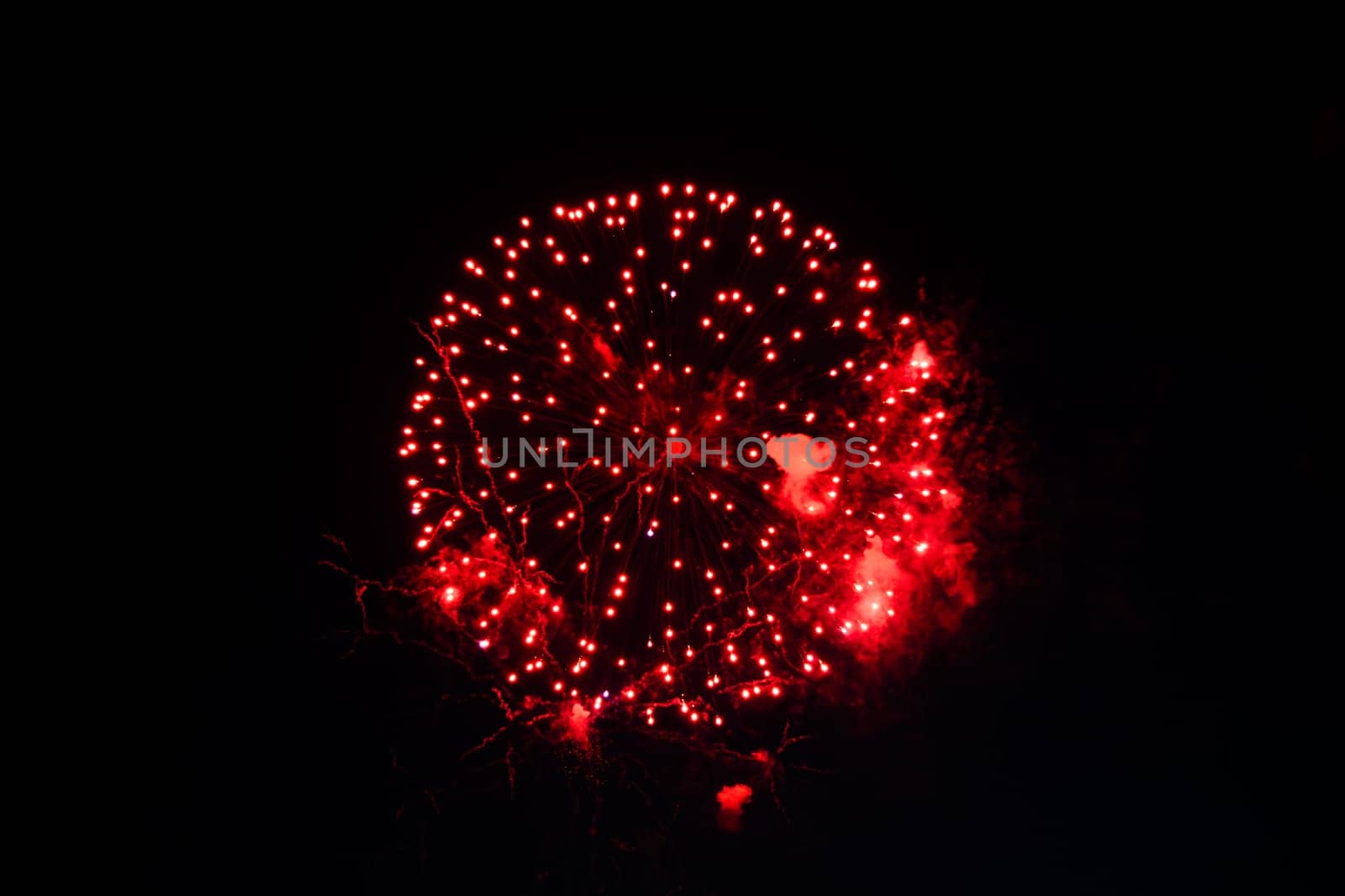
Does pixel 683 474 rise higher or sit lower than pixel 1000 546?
higher

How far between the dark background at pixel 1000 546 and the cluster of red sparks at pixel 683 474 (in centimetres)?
17

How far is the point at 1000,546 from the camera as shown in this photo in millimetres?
2250

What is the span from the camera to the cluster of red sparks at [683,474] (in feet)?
7.47

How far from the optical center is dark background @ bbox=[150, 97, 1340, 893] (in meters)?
2.10

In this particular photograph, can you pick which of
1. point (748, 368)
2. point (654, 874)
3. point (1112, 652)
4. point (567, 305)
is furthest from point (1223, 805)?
point (567, 305)

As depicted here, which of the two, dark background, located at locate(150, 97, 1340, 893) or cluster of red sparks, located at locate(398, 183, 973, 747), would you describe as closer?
dark background, located at locate(150, 97, 1340, 893)

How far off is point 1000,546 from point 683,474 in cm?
116

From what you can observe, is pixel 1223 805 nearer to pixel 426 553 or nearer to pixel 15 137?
pixel 426 553

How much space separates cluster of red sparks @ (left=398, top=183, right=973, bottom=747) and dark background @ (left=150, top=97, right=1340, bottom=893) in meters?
0.17

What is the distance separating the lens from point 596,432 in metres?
2.34

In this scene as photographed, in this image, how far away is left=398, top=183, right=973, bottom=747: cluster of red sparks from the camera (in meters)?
2.28

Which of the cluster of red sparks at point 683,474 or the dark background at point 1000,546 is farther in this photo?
the cluster of red sparks at point 683,474

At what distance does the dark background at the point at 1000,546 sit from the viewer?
210 cm

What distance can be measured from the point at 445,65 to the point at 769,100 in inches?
48.2
